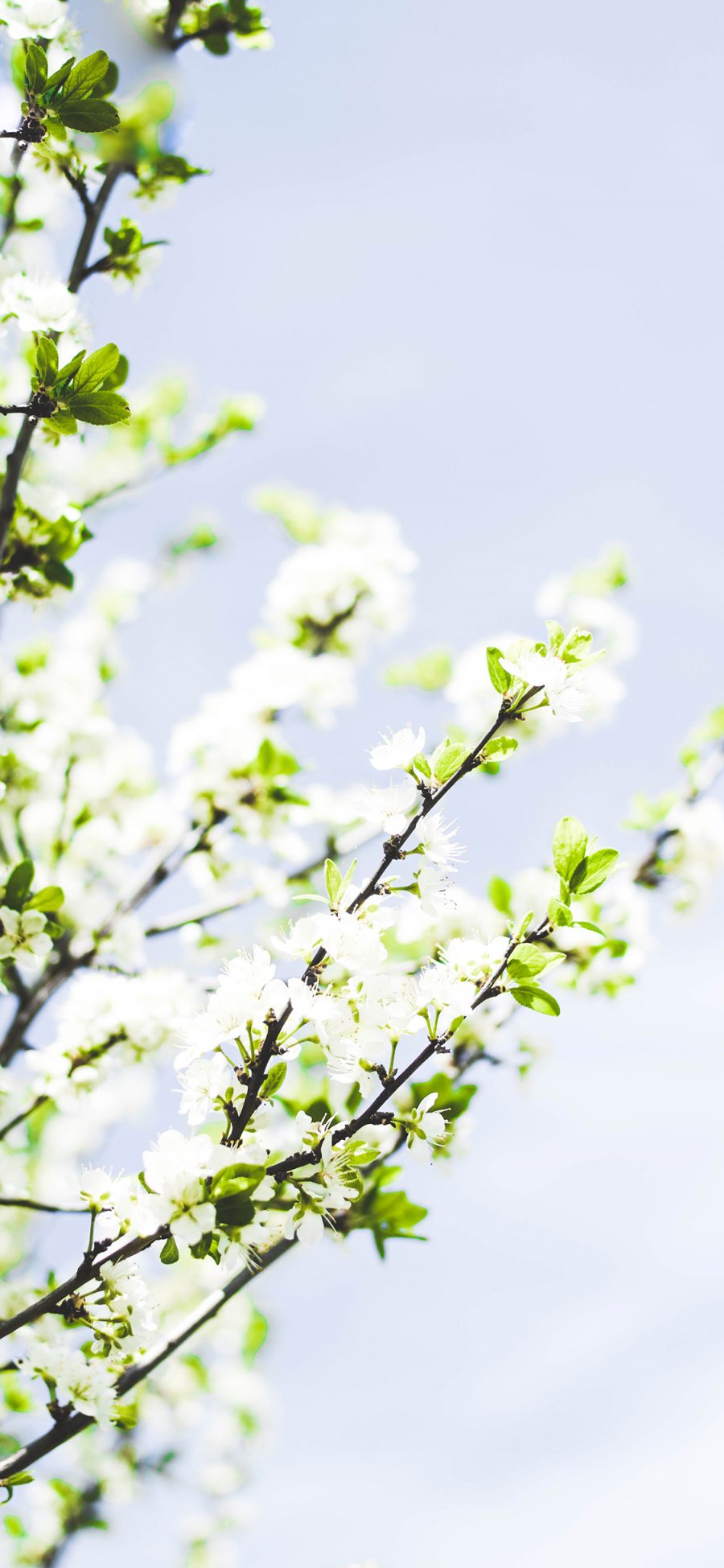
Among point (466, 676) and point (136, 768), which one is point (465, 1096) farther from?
point (136, 768)

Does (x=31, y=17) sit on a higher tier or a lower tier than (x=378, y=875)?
higher

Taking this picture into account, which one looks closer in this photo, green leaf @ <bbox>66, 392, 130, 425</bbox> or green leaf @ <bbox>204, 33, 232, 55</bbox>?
green leaf @ <bbox>66, 392, 130, 425</bbox>

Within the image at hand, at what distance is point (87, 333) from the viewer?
7.17 ft

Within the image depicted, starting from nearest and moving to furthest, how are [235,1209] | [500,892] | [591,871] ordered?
1. [235,1209]
2. [591,871]
3. [500,892]

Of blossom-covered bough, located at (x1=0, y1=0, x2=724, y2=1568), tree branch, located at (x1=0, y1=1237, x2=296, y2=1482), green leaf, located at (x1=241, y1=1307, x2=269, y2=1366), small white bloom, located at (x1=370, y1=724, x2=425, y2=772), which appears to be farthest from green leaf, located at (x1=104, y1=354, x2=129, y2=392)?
green leaf, located at (x1=241, y1=1307, x2=269, y2=1366)

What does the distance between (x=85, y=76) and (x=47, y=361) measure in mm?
518

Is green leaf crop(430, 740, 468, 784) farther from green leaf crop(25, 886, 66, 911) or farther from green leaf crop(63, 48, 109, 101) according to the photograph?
green leaf crop(63, 48, 109, 101)

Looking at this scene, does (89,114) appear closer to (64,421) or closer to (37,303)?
(37,303)

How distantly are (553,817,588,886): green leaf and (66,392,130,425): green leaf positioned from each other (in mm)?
1057

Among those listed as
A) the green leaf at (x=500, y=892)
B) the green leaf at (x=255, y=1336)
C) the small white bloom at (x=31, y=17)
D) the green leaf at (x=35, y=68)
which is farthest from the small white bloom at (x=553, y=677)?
the green leaf at (x=255, y=1336)

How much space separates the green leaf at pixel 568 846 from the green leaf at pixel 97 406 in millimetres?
1057

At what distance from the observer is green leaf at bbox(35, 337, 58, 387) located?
5.43 ft

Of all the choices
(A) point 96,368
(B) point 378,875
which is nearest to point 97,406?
(A) point 96,368

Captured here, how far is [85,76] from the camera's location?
1698 millimetres
